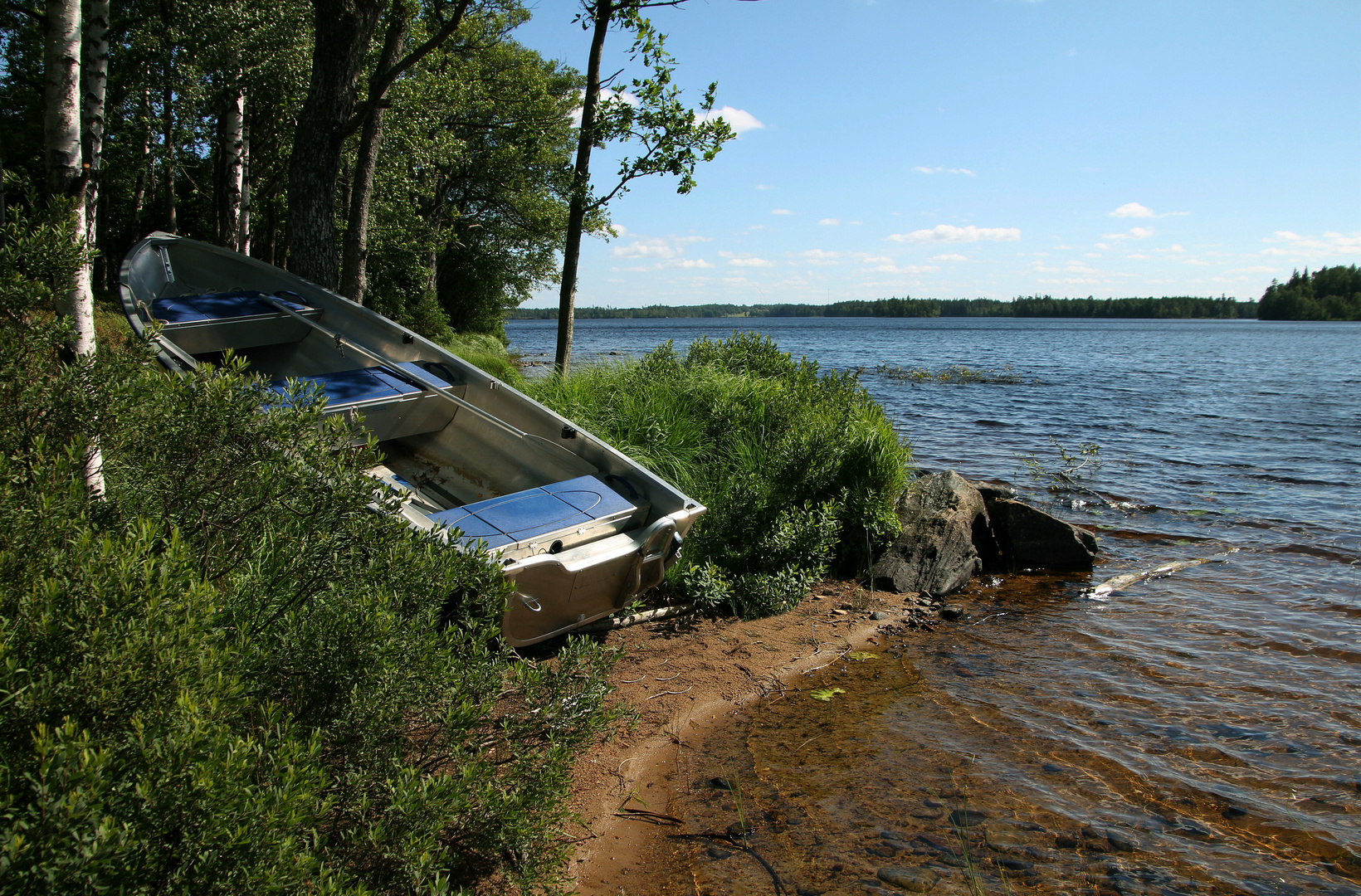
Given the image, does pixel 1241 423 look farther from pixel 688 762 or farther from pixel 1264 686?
pixel 688 762

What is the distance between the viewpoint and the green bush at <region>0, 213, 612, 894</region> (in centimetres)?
163

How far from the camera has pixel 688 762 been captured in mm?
3895

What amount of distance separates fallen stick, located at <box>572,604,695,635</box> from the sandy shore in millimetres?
65

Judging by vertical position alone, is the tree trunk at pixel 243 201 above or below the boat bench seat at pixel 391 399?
above

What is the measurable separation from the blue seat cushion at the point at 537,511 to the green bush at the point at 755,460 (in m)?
0.98

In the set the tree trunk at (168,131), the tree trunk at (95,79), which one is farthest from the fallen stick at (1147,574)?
the tree trunk at (168,131)

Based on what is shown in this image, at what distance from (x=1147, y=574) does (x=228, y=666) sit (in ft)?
26.0

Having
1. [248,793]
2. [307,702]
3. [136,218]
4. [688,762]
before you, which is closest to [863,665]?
[688,762]

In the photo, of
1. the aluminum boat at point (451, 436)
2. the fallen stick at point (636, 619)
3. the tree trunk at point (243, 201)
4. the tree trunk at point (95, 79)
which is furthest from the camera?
the tree trunk at point (243, 201)

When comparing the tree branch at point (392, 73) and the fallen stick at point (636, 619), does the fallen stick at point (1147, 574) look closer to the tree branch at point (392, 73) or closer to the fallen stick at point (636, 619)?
the fallen stick at point (636, 619)

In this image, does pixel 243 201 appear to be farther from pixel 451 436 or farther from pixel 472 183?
pixel 472 183

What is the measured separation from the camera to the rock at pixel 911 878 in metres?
3.08

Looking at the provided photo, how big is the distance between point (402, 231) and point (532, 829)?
58.7ft

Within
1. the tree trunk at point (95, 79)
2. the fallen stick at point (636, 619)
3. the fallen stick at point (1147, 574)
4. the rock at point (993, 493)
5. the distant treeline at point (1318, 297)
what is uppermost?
the distant treeline at point (1318, 297)
